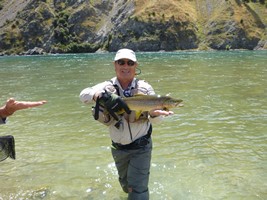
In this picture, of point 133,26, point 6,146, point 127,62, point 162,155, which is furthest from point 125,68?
point 133,26

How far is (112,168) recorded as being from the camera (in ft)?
33.5

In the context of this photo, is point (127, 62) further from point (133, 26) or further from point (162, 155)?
point (133, 26)

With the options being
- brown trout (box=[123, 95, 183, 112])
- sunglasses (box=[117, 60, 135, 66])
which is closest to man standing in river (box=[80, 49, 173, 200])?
sunglasses (box=[117, 60, 135, 66])

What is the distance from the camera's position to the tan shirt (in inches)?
257

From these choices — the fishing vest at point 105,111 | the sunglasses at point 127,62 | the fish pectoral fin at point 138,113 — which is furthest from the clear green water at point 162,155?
the sunglasses at point 127,62

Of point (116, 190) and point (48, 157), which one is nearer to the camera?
point (116, 190)

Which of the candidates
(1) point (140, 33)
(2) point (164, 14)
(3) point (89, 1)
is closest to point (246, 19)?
(2) point (164, 14)

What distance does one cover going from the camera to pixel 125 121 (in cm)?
656

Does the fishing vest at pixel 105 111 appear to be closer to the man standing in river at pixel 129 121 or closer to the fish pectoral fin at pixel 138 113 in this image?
the man standing in river at pixel 129 121

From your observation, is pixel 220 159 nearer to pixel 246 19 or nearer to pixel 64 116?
pixel 64 116

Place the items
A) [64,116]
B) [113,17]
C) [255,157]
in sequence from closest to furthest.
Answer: [255,157] → [64,116] → [113,17]

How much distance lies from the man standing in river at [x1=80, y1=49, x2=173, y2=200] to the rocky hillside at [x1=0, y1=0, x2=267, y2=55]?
4963 inches

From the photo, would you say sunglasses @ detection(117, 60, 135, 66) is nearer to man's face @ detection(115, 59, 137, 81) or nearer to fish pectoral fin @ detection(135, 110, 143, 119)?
man's face @ detection(115, 59, 137, 81)

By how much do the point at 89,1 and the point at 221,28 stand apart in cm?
7546
